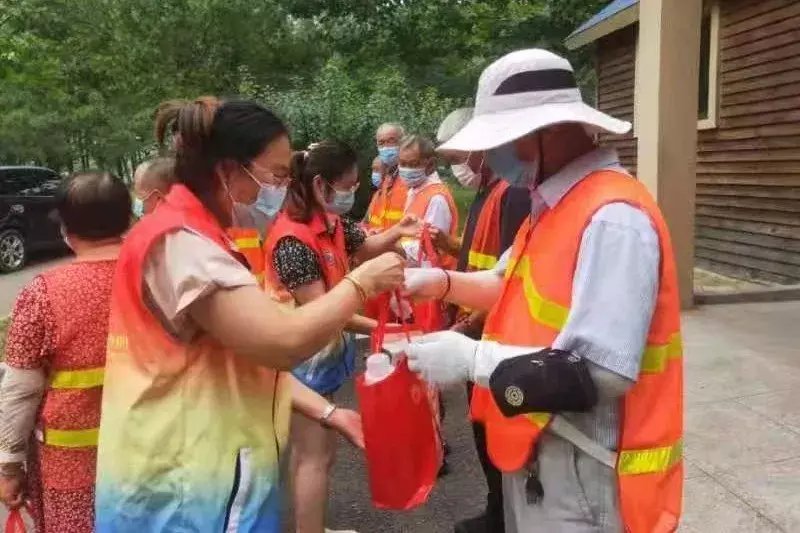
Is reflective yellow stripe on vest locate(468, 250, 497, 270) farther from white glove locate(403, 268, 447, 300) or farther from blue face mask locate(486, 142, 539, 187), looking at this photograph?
blue face mask locate(486, 142, 539, 187)

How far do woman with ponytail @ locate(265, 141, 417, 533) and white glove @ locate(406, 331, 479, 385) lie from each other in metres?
1.04

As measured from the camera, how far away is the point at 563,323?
169 cm

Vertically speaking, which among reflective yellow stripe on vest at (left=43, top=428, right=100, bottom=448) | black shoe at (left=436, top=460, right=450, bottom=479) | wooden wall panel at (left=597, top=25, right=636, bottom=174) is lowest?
black shoe at (left=436, top=460, right=450, bottom=479)

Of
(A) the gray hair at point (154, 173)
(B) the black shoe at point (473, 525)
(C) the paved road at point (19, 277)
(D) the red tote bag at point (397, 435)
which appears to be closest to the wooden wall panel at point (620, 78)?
(C) the paved road at point (19, 277)

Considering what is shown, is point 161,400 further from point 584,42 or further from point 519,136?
point 584,42

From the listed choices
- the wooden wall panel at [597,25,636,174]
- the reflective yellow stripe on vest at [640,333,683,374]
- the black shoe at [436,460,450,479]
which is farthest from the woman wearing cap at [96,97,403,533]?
the wooden wall panel at [597,25,636,174]

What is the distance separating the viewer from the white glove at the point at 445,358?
6.02 feet

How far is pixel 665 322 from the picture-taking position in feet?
5.67

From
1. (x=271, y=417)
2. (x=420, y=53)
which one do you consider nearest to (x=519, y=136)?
(x=271, y=417)

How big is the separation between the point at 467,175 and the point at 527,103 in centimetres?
232

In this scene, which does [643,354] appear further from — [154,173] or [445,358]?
[154,173]

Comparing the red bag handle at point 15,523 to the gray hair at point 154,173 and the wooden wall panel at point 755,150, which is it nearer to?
the gray hair at point 154,173

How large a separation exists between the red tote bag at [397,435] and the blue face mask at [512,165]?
571 millimetres

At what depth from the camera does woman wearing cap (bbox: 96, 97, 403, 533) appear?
1.63 meters
